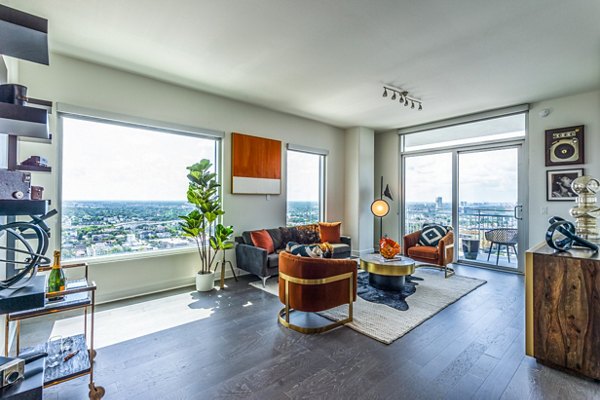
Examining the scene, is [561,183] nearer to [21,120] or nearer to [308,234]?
[308,234]

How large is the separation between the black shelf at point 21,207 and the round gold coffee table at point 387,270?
3.64 meters

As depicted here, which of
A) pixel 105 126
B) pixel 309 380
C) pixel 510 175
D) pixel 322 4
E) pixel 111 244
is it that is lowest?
pixel 309 380

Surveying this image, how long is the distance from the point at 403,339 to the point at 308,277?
107cm

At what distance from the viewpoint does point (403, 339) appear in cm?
273

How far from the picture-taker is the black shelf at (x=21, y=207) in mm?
864

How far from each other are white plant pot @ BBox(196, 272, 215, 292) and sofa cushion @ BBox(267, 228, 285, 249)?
1.23 meters

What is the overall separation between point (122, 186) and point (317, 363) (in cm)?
336

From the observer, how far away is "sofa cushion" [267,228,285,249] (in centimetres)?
498

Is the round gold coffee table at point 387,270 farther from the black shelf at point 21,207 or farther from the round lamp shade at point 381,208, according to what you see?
the black shelf at point 21,207

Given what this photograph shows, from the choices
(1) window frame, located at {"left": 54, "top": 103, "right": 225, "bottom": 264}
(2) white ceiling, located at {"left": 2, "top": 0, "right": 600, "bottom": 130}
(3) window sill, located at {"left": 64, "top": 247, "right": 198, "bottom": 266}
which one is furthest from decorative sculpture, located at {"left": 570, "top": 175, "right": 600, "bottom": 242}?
(3) window sill, located at {"left": 64, "top": 247, "right": 198, "bottom": 266}

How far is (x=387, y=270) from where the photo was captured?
3832 mm

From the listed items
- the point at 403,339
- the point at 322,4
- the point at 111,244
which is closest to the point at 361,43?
the point at 322,4

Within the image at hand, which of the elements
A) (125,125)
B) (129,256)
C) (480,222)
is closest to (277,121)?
(125,125)

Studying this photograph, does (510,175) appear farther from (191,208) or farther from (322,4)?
(191,208)
